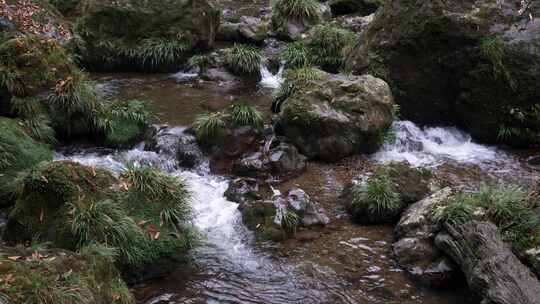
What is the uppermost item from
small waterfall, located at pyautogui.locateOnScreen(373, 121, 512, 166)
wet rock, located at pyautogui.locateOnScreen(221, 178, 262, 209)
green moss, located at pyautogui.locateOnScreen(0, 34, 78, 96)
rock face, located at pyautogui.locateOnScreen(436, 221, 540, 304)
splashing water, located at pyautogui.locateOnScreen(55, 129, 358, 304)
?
green moss, located at pyautogui.locateOnScreen(0, 34, 78, 96)

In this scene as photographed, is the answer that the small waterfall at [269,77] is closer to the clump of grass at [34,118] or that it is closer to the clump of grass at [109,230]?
the clump of grass at [34,118]

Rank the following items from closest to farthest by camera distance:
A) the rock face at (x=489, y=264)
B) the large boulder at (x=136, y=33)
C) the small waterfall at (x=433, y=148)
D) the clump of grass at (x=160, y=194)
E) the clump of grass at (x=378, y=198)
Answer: the rock face at (x=489, y=264), the clump of grass at (x=160, y=194), the clump of grass at (x=378, y=198), the small waterfall at (x=433, y=148), the large boulder at (x=136, y=33)

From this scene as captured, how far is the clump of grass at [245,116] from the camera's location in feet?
35.1

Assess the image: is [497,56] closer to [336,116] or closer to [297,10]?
[336,116]

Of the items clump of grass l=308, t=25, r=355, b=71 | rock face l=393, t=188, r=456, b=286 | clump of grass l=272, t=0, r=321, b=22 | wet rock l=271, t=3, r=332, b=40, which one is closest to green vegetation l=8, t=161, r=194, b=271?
rock face l=393, t=188, r=456, b=286

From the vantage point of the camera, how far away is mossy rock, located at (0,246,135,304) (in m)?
4.74

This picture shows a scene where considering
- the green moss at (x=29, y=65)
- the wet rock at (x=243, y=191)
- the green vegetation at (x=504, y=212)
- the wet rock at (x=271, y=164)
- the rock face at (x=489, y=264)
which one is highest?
the green moss at (x=29, y=65)

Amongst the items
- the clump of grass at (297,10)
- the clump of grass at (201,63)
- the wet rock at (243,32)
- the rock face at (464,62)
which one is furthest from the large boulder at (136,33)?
the rock face at (464,62)

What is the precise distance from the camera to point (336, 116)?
10.7 meters

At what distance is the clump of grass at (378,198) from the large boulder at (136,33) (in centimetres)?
778

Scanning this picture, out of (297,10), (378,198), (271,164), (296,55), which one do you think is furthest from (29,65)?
(297,10)

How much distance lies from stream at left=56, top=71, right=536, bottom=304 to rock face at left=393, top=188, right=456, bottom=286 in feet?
0.57

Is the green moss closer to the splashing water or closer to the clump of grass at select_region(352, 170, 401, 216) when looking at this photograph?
the splashing water

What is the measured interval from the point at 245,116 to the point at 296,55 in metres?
4.58
